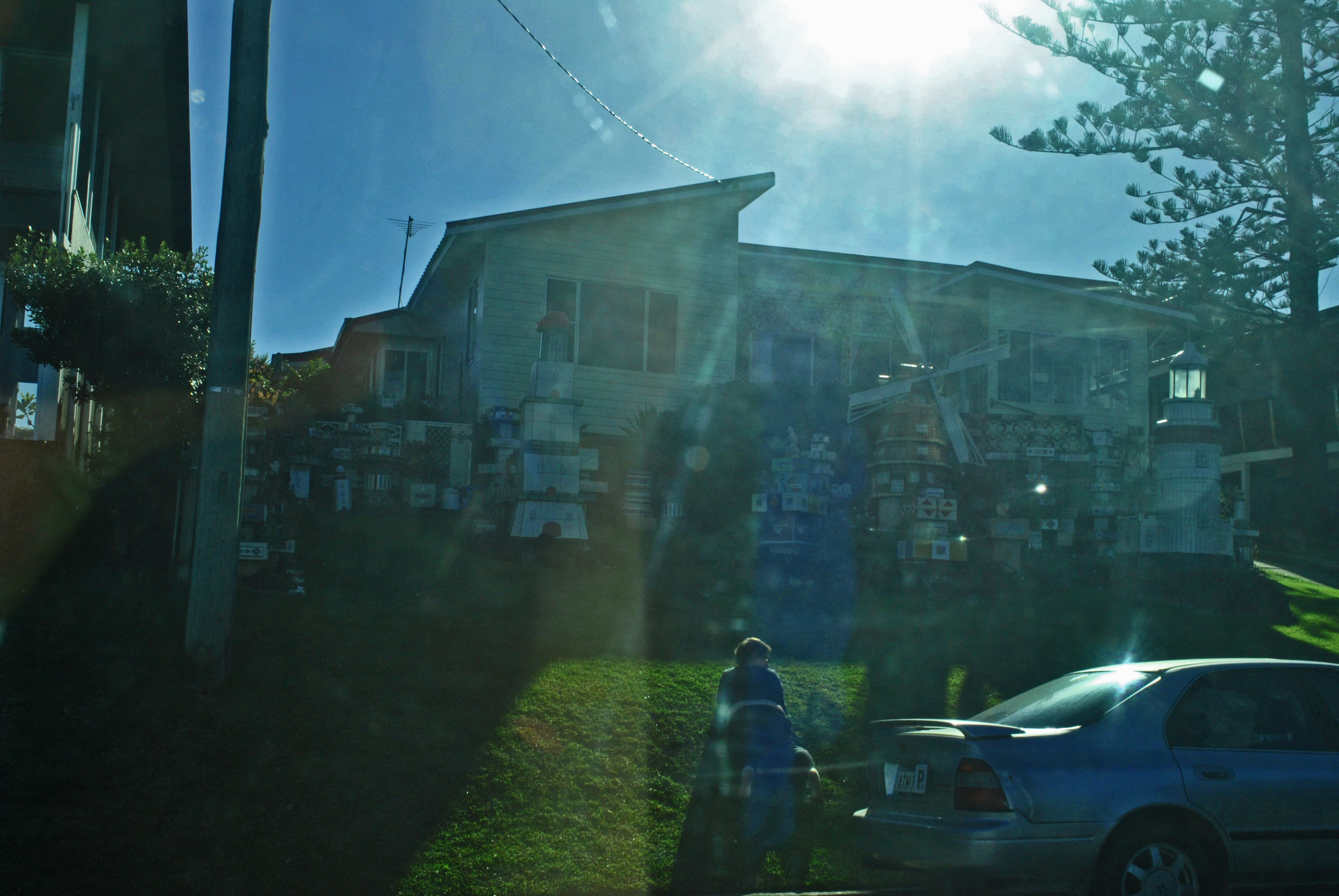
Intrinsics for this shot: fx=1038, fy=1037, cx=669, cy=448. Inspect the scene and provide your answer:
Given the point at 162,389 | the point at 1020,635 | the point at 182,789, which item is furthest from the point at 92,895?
the point at 1020,635

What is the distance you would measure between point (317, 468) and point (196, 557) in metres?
7.70

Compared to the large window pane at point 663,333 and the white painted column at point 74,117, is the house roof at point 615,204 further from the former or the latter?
the white painted column at point 74,117

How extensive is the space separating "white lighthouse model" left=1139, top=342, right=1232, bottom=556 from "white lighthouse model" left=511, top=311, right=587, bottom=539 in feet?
25.4

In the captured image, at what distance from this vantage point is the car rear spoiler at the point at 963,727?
17.0ft

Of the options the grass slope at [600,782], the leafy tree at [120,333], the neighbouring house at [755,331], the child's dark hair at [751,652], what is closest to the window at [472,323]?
the neighbouring house at [755,331]

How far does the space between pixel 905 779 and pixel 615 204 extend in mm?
13870

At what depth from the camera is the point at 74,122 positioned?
1142 cm

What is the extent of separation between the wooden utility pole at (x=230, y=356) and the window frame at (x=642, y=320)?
34.0ft

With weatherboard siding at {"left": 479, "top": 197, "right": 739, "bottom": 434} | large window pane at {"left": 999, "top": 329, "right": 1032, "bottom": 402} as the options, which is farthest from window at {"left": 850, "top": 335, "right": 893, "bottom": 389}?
weatherboard siding at {"left": 479, "top": 197, "right": 739, "bottom": 434}

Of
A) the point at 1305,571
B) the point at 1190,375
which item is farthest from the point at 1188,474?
the point at 1305,571

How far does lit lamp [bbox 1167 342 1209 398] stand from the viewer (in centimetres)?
1427

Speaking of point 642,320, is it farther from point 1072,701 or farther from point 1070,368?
point 1072,701

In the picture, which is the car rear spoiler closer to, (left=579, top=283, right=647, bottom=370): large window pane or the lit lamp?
the lit lamp

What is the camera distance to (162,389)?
10000 mm
